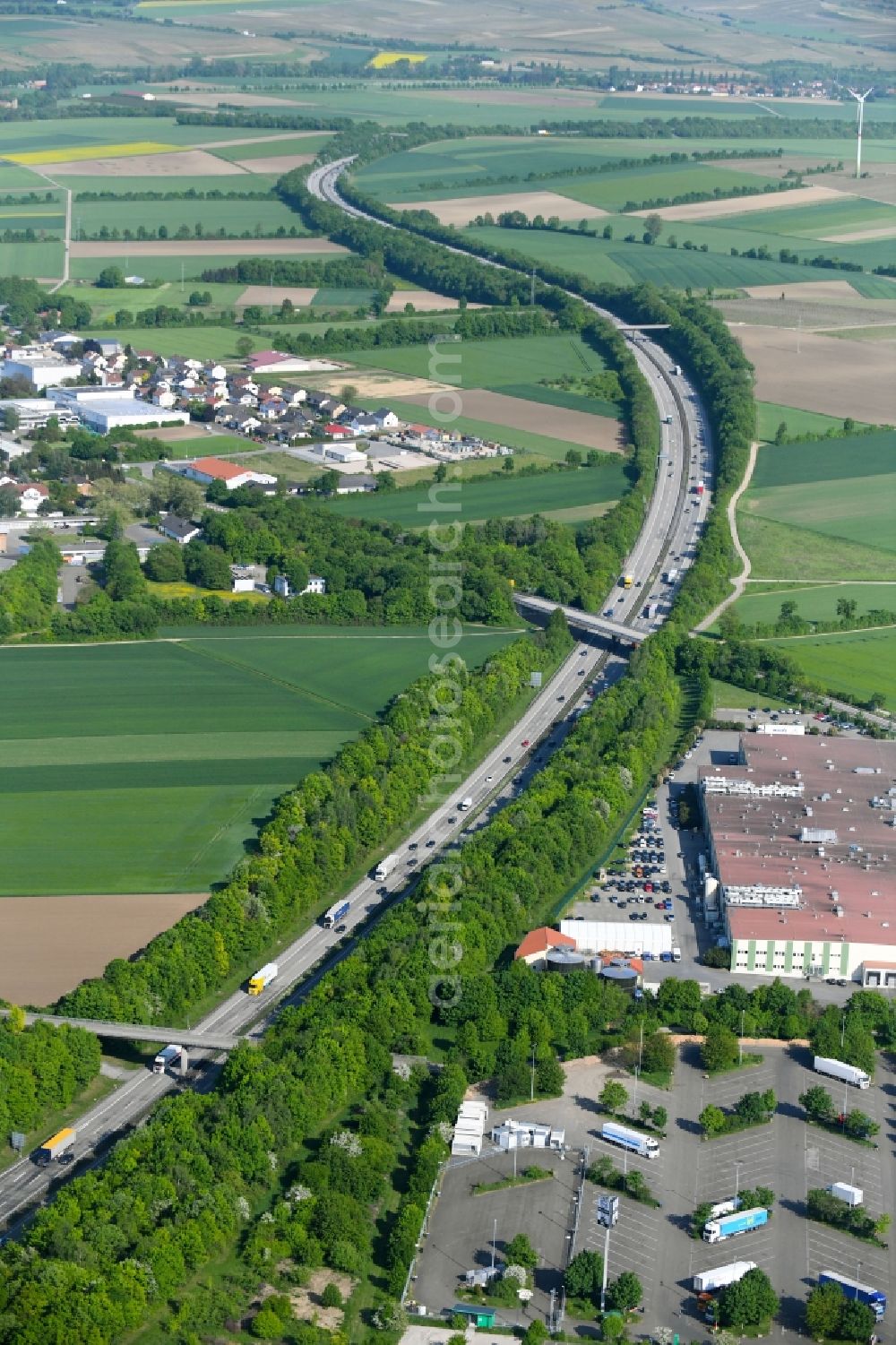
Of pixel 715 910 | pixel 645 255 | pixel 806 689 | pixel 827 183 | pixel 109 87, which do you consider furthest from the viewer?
pixel 109 87

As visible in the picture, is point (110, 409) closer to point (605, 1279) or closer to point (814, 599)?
point (814, 599)

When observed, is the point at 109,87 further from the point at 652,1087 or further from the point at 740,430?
the point at 652,1087

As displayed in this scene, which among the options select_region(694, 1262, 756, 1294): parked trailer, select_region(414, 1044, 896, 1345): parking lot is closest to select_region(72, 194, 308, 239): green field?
select_region(414, 1044, 896, 1345): parking lot

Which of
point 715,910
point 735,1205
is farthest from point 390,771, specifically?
point 735,1205

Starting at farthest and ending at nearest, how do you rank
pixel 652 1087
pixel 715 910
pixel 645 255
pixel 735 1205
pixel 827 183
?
pixel 827 183, pixel 645 255, pixel 715 910, pixel 652 1087, pixel 735 1205

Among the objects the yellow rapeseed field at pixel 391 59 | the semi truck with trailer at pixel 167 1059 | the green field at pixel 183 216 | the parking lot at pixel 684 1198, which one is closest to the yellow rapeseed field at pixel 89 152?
the green field at pixel 183 216

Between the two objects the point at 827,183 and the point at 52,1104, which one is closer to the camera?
the point at 52,1104
